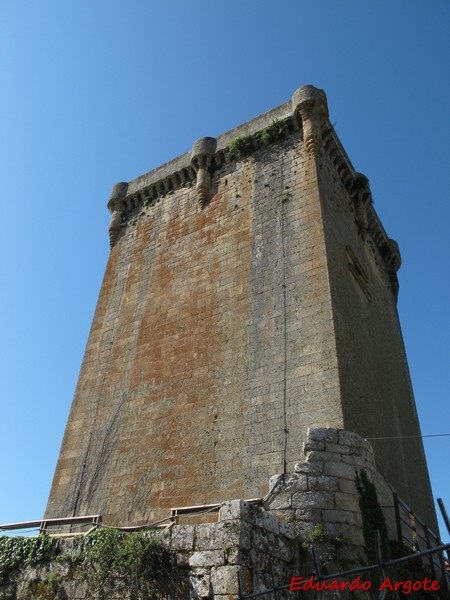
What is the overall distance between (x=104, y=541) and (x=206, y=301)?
5799 mm

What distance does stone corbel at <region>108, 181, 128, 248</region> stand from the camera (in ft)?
47.3

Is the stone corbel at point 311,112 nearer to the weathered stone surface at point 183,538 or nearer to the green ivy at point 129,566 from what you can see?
the weathered stone surface at point 183,538

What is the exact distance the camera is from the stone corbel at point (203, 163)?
12789mm

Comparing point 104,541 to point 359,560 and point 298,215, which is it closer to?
point 359,560

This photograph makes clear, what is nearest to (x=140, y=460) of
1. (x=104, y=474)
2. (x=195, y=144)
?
(x=104, y=474)

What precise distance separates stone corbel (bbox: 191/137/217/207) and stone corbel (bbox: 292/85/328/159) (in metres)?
2.42

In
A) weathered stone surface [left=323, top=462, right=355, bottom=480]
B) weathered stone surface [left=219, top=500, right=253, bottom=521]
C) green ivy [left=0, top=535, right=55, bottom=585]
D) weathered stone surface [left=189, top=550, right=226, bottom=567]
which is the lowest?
weathered stone surface [left=189, top=550, right=226, bottom=567]

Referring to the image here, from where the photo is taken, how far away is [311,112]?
1177 cm

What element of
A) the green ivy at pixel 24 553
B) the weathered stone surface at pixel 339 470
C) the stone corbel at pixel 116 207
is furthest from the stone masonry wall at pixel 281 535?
the stone corbel at pixel 116 207

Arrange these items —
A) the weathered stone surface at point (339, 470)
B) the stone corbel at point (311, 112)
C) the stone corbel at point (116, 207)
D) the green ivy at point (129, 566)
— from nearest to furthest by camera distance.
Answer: the green ivy at point (129, 566) → the weathered stone surface at point (339, 470) → the stone corbel at point (311, 112) → the stone corbel at point (116, 207)

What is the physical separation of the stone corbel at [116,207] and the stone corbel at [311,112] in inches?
220

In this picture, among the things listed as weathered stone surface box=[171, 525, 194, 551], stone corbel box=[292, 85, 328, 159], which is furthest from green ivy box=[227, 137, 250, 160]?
weathered stone surface box=[171, 525, 194, 551]

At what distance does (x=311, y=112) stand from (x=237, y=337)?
18.6 ft

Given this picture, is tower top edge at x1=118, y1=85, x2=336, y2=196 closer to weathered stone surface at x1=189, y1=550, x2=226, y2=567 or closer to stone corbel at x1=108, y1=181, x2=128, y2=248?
stone corbel at x1=108, y1=181, x2=128, y2=248
